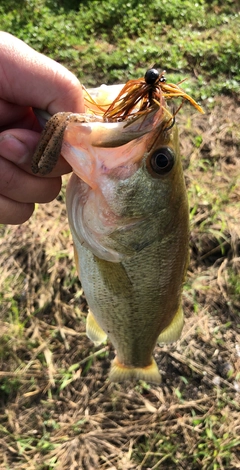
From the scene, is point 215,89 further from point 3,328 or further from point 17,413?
point 17,413

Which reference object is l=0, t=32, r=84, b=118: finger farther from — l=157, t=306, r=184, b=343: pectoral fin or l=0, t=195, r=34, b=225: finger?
l=157, t=306, r=184, b=343: pectoral fin

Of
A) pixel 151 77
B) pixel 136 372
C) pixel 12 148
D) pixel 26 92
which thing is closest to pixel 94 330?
pixel 136 372

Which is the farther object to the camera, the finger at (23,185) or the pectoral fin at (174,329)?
the pectoral fin at (174,329)

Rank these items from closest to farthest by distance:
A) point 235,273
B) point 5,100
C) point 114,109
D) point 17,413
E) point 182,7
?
point 114,109, point 5,100, point 17,413, point 235,273, point 182,7

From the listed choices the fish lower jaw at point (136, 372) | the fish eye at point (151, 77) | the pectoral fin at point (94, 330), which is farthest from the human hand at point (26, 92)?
the fish lower jaw at point (136, 372)

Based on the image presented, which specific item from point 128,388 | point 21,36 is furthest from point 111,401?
point 21,36

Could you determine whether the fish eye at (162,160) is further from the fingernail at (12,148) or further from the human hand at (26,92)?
the fingernail at (12,148)
